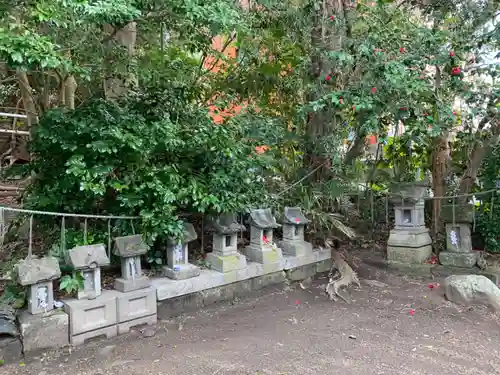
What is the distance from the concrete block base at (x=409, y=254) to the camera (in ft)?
20.6

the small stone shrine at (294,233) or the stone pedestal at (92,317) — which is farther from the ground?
the small stone shrine at (294,233)

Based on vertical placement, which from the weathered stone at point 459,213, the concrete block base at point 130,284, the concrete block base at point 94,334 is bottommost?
the concrete block base at point 94,334

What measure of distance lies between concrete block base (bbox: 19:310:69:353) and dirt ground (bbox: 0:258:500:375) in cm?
10

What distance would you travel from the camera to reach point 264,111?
7.34 m

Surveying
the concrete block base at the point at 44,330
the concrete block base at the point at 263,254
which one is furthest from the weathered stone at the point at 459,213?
the concrete block base at the point at 44,330

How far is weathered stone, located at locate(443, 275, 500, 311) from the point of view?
16.1 ft

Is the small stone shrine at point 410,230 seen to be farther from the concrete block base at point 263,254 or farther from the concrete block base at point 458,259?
the concrete block base at point 263,254

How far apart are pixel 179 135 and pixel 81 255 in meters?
1.70

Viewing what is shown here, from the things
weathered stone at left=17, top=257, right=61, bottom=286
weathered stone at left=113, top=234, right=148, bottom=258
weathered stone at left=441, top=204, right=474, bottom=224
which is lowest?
weathered stone at left=17, top=257, right=61, bottom=286

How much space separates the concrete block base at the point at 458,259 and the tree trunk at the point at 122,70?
5110 millimetres

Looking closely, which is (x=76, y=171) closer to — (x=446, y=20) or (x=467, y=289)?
(x=467, y=289)

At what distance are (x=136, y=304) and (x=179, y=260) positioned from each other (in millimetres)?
688

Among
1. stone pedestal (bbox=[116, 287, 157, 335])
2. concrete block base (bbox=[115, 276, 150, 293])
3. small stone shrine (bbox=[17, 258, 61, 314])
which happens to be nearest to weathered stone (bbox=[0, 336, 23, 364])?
small stone shrine (bbox=[17, 258, 61, 314])

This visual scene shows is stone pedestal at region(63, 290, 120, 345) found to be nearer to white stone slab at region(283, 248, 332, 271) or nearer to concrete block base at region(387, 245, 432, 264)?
white stone slab at region(283, 248, 332, 271)
